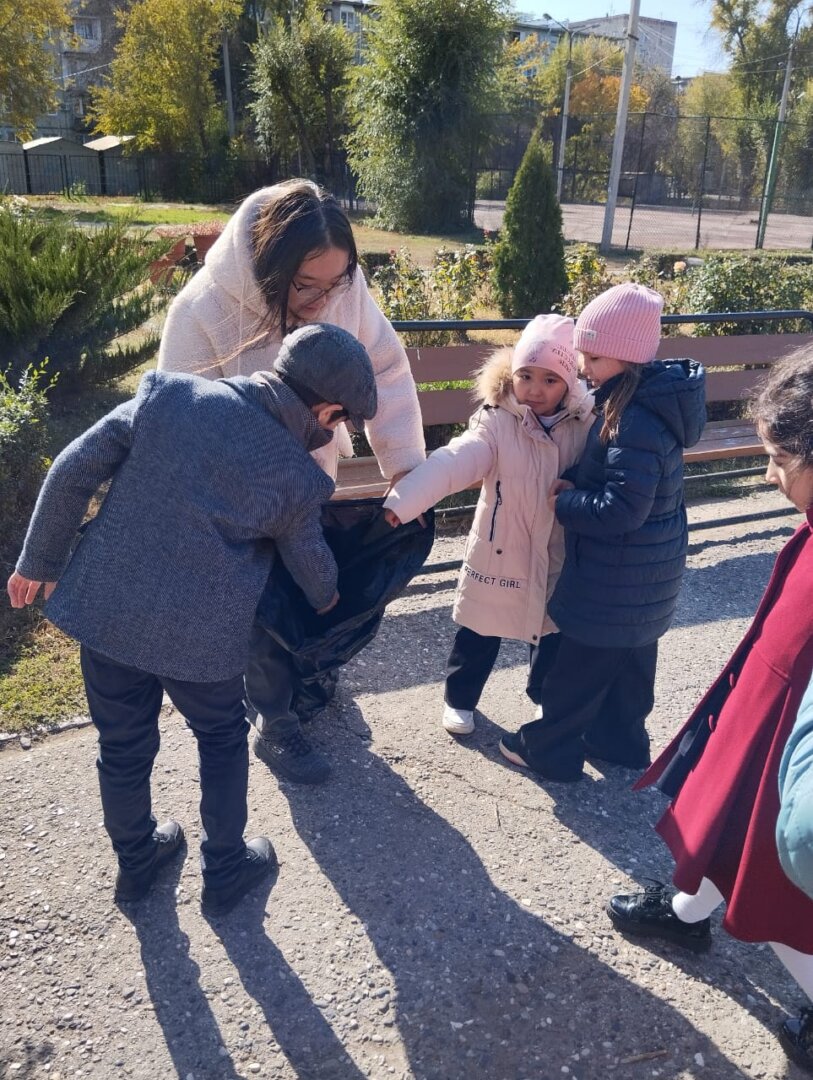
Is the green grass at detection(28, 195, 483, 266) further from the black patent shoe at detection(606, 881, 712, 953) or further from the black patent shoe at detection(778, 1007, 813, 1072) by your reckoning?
the black patent shoe at detection(778, 1007, 813, 1072)

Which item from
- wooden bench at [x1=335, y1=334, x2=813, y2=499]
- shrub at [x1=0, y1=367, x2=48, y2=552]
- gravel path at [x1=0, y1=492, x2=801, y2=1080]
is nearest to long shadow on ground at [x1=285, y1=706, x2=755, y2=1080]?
gravel path at [x1=0, y1=492, x2=801, y2=1080]

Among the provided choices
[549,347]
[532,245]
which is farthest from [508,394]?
[532,245]

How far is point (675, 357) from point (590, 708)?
295cm

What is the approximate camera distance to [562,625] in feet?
8.88

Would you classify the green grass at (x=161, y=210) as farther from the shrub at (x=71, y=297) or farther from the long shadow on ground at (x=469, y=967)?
the long shadow on ground at (x=469, y=967)

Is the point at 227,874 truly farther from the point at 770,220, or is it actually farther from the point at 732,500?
the point at 770,220

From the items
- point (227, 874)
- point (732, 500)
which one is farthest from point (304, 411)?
point (732, 500)

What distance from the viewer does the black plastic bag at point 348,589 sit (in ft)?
7.64

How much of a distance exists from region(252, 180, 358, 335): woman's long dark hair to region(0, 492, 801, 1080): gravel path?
150 cm

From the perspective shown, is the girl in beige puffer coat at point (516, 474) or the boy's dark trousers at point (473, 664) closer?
the girl in beige puffer coat at point (516, 474)

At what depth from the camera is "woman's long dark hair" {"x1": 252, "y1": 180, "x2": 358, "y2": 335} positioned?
233 centimetres

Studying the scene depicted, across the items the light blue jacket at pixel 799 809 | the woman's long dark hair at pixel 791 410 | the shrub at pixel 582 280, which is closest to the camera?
the light blue jacket at pixel 799 809

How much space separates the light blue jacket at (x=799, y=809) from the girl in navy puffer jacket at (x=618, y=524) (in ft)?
4.18

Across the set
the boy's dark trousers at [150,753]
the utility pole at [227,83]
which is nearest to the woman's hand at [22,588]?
the boy's dark trousers at [150,753]
